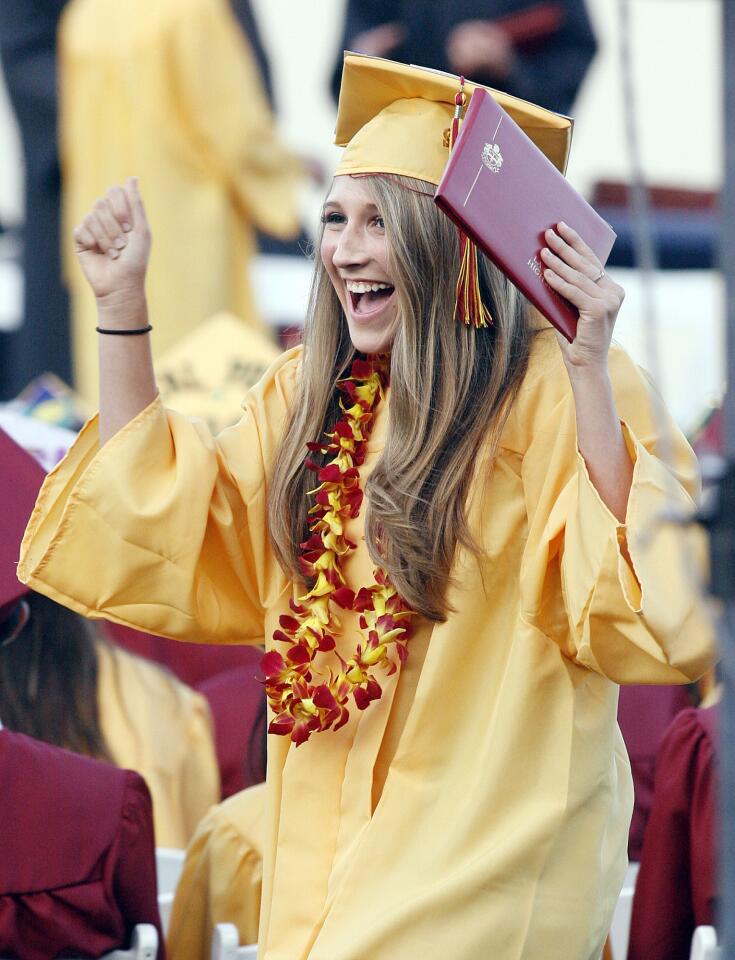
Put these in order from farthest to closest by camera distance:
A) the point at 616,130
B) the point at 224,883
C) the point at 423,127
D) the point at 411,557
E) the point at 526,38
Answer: the point at 616,130, the point at 526,38, the point at 224,883, the point at 423,127, the point at 411,557

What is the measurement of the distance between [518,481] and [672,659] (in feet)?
1.38

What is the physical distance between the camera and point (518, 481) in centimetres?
262

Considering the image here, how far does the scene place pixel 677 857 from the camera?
9.87 ft

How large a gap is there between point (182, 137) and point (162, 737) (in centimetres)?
426

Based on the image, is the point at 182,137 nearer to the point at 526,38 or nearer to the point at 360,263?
the point at 526,38

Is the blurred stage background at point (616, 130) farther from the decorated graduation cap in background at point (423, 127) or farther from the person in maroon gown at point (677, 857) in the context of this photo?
the decorated graduation cap in background at point (423, 127)

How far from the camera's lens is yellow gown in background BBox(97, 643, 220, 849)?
3.90m

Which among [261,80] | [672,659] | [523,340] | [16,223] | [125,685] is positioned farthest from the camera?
[16,223]

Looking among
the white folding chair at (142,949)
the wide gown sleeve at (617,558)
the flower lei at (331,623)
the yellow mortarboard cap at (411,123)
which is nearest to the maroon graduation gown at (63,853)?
the white folding chair at (142,949)

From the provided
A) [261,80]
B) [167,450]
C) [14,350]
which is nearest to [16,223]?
[14,350]

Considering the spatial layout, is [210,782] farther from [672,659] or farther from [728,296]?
[728,296]

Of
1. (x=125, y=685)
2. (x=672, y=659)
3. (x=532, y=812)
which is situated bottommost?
(x=125, y=685)

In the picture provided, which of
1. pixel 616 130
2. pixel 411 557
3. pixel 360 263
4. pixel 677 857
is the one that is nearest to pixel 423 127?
pixel 360 263

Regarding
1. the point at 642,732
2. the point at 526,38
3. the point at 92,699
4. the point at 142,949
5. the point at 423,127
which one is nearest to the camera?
the point at 423,127
